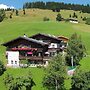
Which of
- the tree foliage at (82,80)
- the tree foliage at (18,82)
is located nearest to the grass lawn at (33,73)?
the tree foliage at (18,82)

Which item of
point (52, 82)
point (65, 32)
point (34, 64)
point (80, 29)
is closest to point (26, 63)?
point (34, 64)

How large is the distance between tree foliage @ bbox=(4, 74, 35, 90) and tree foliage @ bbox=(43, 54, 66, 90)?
10.7 ft

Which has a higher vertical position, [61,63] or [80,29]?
[61,63]

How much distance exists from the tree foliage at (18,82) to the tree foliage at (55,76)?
3262mm

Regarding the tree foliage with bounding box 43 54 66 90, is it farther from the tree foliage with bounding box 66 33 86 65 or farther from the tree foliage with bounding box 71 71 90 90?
the tree foliage with bounding box 66 33 86 65

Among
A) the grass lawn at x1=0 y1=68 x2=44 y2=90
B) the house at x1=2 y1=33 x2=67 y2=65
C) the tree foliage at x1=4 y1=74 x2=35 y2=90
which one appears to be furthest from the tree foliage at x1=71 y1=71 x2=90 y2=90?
the house at x1=2 y1=33 x2=67 y2=65

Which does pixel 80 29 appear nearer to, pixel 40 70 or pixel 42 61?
pixel 42 61

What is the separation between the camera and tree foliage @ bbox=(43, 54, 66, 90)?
7694cm

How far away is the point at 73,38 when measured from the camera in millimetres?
101438

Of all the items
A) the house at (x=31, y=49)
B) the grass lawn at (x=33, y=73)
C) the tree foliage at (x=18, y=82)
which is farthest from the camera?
the house at (x=31, y=49)

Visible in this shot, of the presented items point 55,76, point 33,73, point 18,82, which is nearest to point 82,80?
point 55,76

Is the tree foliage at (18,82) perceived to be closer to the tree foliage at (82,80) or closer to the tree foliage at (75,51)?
the tree foliage at (82,80)

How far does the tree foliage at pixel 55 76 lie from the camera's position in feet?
252

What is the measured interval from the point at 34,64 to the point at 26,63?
2.04m
